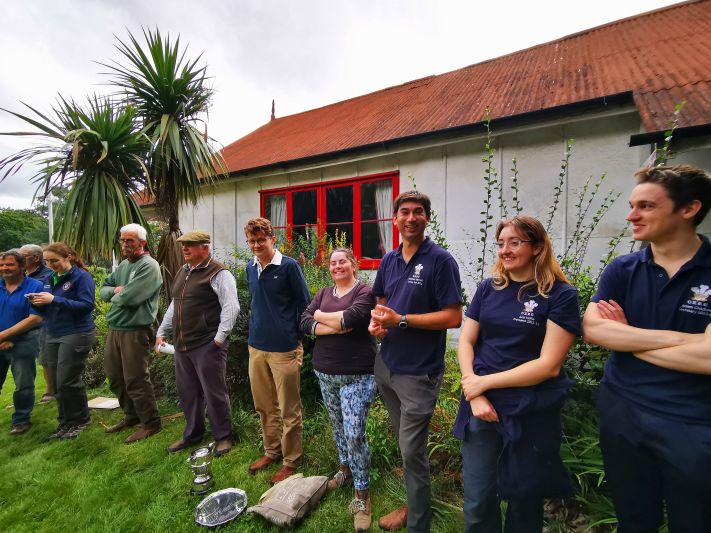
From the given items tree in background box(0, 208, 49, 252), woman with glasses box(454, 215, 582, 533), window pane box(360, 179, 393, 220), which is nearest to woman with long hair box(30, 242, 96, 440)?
woman with glasses box(454, 215, 582, 533)

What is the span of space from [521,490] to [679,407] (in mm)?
751

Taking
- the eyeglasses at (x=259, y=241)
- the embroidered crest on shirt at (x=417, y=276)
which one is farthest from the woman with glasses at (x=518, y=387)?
the eyeglasses at (x=259, y=241)

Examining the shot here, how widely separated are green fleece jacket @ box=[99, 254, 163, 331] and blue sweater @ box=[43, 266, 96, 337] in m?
0.24

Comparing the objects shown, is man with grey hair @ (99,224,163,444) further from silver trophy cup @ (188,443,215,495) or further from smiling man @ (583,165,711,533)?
smiling man @ (583,165,711,533)

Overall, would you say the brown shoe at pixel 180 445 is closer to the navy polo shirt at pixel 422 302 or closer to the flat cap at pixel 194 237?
the flat cap at pixel 194 237

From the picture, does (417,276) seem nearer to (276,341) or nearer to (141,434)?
(276,341)

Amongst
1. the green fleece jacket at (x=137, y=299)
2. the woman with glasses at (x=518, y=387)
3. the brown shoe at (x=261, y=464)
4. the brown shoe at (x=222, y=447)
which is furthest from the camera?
the green fleece jacket at (x=137, y=299)

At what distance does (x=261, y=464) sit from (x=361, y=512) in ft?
3.70

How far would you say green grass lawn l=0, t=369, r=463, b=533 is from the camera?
2.43 metres

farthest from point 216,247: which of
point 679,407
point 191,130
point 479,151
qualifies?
point 679,407

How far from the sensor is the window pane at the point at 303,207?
7.91m

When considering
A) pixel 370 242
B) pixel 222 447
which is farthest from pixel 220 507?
pixel 370 242

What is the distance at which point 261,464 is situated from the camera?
3.02m

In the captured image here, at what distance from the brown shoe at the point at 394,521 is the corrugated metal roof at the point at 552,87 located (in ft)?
14.6
